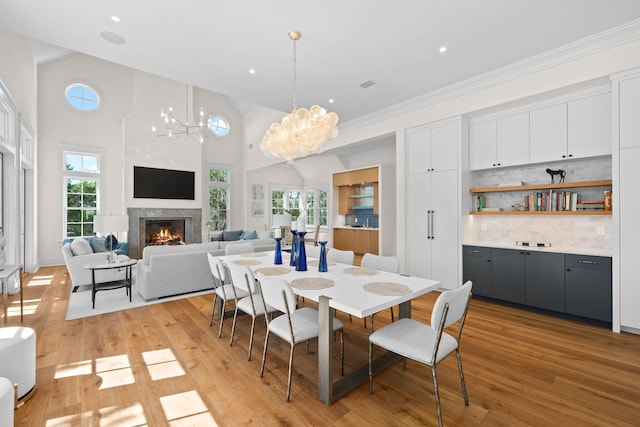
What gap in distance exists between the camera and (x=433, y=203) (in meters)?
4.48

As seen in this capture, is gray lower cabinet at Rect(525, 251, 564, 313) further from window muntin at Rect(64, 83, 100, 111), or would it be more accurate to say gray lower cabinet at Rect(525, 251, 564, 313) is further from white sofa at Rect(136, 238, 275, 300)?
window muntin at Rect(64, 83, 100, 111)

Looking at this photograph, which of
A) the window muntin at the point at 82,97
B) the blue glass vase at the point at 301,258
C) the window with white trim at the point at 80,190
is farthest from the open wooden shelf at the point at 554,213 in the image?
the window muntin at the point at 82,97

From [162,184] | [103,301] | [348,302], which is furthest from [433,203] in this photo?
[162,184]

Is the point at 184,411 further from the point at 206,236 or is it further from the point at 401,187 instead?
the point at 206,236

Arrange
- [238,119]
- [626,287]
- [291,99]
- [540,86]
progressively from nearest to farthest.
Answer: [626,287] < [540,86] < [291,99] < [238,119]

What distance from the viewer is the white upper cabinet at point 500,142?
3.81 m

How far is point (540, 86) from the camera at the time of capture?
134 inches

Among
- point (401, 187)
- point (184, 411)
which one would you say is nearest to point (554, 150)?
point (401, 187)

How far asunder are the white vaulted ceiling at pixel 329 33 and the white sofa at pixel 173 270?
7.92 feet

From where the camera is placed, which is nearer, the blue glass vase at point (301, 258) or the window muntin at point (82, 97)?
the blue glass vase at point (301, 258)

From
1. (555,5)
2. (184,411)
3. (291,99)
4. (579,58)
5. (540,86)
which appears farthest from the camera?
(291,99)

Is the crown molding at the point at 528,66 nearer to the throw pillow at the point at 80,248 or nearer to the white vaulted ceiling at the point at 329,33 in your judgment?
the white vaulted ceiling at the point at 329,33

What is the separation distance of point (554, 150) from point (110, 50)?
5365 mm

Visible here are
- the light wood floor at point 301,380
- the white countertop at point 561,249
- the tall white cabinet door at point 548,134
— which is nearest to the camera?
the light wood floor at point 301,380
